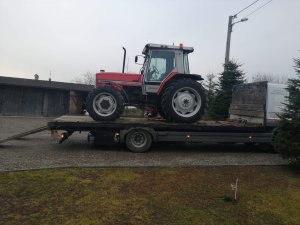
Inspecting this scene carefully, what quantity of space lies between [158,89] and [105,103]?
74.0 inches

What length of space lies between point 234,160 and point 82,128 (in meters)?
4.89

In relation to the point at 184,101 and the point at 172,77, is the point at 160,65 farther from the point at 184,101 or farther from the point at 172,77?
the point at 184,101

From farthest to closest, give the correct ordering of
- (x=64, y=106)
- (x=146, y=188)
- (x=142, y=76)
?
(x=64, y=106), (x=142, y=76), (x=146, y=188)

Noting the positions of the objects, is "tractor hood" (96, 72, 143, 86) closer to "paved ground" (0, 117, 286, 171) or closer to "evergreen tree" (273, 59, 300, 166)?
"paved ground" (0, 117, 286, 171)

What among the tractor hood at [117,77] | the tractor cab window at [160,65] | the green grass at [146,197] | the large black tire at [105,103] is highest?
the tractor cab window at [160,65]

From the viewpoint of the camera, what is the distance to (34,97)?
29.3m

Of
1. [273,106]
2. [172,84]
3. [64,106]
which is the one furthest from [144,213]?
[64,106]

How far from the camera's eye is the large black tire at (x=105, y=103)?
10445 mm

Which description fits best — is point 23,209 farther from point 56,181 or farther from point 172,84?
point 172,84

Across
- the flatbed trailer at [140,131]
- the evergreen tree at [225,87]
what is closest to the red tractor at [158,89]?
the flatbed trailer at [140,131]

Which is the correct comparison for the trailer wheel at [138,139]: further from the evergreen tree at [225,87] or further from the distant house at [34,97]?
the distant house at [34,97]

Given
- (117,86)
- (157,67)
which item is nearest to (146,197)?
(117,86)

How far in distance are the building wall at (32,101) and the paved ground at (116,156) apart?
17.5 meters

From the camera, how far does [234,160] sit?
9734 mm
